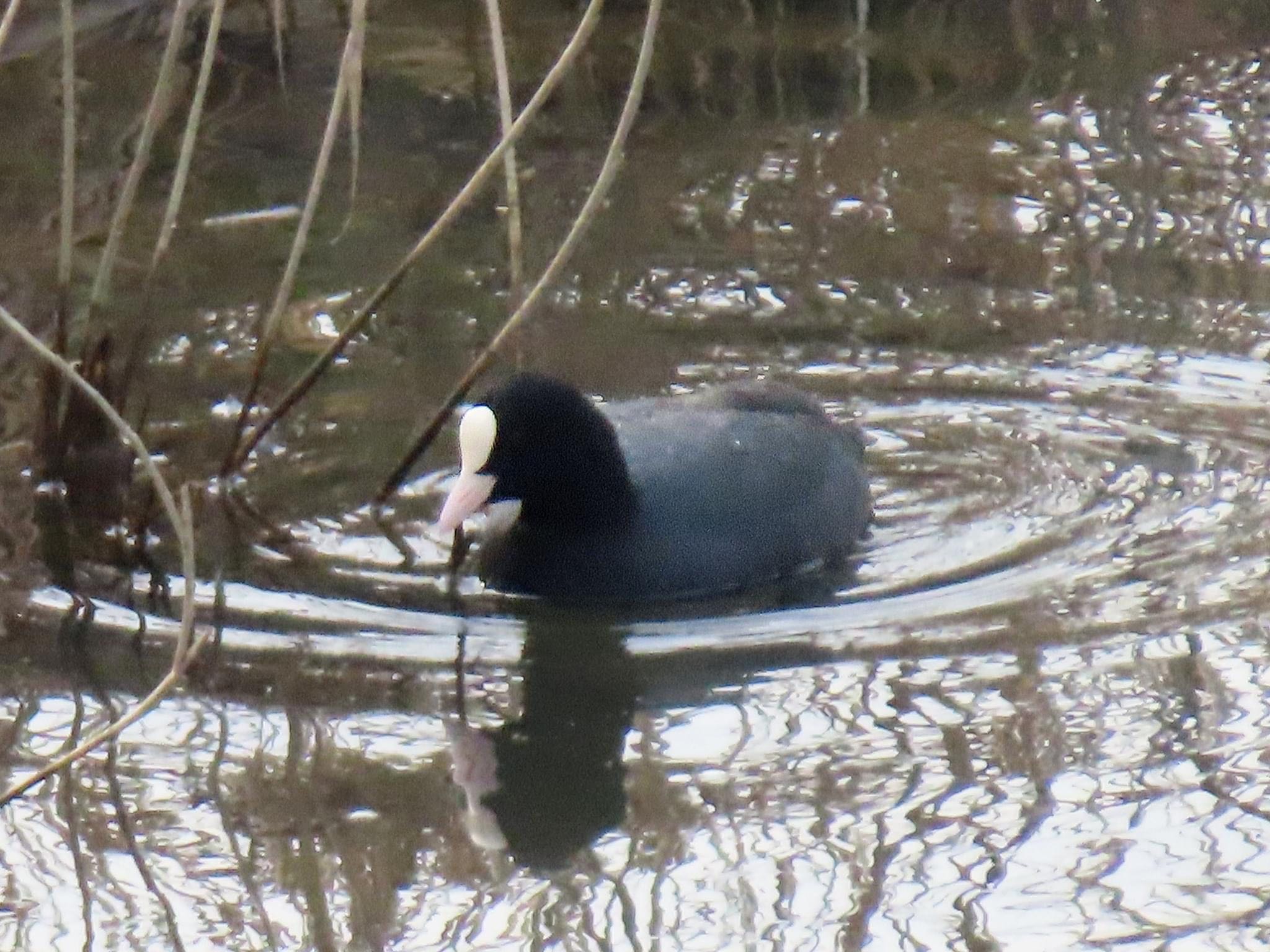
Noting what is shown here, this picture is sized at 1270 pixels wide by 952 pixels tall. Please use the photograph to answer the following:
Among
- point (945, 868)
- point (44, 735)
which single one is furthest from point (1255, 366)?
point (44, 735)

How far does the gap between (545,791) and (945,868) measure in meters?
0.64

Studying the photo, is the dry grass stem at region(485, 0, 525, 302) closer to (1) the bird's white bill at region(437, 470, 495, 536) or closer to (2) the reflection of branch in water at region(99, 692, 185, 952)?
(1) the bird's white bill at region(437, 470, 495, 536)

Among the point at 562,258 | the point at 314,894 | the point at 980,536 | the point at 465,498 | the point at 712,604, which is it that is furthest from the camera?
the point at 980,536

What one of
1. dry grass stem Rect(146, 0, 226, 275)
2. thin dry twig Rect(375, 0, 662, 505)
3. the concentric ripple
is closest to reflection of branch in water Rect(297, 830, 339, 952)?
the concentric ripple

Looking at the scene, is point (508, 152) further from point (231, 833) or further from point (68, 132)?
point (231, 833)

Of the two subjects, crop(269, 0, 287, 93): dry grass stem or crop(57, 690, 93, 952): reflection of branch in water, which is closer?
crop(57, 690, 93, 952): reflection of branch in water

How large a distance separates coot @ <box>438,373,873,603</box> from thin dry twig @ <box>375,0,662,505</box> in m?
0.11

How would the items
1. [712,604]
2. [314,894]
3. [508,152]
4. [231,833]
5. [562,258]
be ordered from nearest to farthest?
1. [314,894]
2. [231,833]
3. [508,152]
4. [562,258]
5. [712,604]

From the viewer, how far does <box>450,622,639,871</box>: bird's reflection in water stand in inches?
131

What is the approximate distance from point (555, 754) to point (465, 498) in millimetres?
564

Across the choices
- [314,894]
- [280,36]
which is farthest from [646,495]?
[280,36]

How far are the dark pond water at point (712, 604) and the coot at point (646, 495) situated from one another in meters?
0.09

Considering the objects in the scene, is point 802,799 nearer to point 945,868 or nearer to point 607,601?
point 945,868

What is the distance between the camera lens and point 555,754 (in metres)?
3.60
